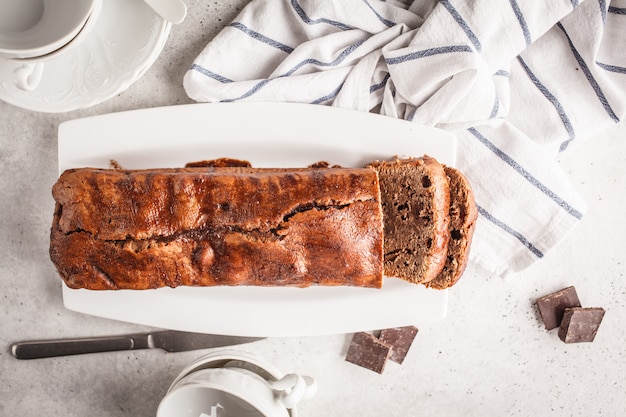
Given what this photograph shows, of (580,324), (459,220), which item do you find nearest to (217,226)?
(459,220)

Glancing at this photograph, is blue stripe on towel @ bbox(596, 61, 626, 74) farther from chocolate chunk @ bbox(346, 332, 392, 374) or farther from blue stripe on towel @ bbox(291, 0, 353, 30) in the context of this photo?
chocolate chunk @ bbox(346, 332, 392, 374)

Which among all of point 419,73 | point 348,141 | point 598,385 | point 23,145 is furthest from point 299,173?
point 598,385

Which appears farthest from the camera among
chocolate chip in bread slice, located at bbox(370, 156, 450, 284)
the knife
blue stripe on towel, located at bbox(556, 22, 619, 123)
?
the knife

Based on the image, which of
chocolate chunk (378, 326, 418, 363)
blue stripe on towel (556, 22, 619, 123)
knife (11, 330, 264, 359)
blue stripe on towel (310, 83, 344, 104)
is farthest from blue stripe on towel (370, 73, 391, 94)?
knife (11, 330, 264, 359)

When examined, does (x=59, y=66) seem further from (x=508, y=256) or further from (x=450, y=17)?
(x=508, y=256)

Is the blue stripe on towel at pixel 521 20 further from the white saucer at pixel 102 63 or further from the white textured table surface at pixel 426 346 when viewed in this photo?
the white saucer at pixel 102 63

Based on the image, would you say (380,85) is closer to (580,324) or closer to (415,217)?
(415,217)

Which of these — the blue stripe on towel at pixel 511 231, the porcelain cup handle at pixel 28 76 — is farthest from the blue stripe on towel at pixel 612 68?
the porcelain cup handle at pixel 28 76
